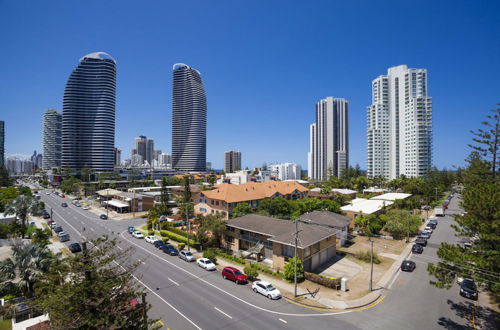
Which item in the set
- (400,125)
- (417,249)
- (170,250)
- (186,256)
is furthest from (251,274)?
(400,125)

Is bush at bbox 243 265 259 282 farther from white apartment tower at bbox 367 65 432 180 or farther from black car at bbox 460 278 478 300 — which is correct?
white apartment tower at bbox 367 65 432 180

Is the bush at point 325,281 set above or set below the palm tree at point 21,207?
below

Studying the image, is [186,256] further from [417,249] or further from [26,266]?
[417,249]

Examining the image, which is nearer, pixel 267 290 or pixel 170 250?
pixel 267 290

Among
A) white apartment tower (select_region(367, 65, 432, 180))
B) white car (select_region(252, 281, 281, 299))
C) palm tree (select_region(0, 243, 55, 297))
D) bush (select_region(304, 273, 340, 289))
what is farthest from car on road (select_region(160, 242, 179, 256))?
white apartment tower (select_region(367, 65, 432, 180))

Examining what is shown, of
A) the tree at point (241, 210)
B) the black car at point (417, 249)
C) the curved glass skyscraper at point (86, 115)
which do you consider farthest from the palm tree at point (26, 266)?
the curved glass skyscraper at point (86, 115)

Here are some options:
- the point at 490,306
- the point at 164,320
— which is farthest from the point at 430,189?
the point at 164,320

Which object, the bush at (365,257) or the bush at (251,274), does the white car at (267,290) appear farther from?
the bush at (365,257)
